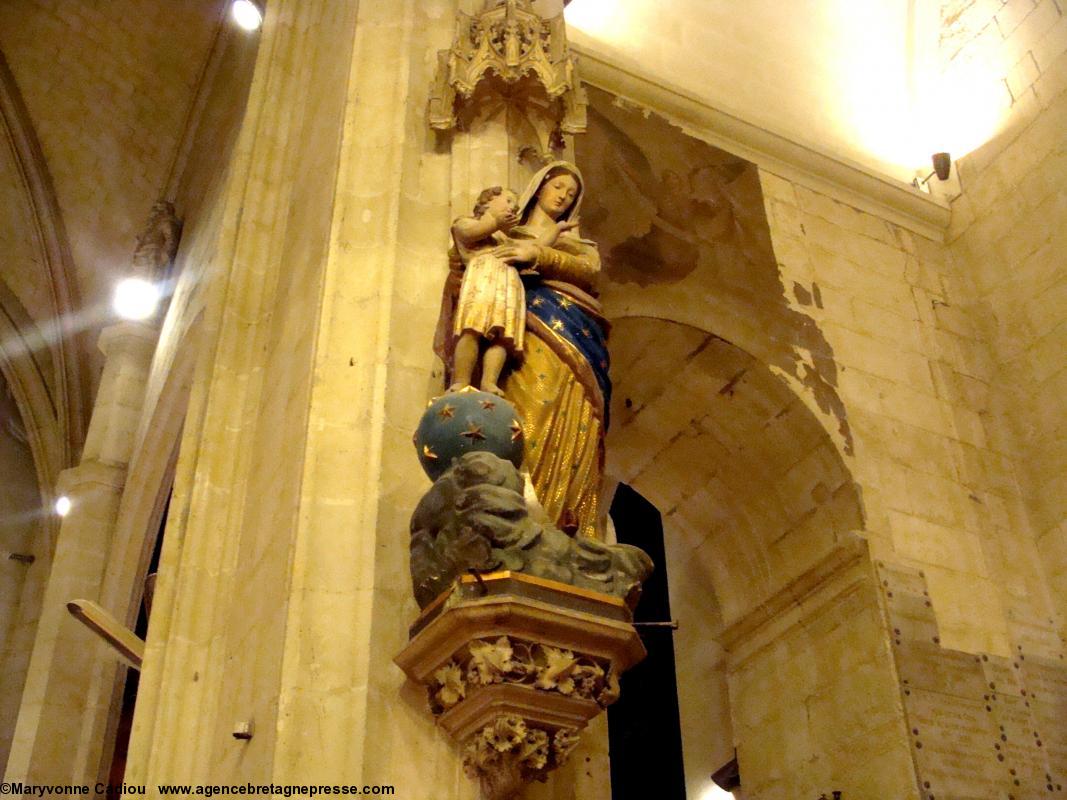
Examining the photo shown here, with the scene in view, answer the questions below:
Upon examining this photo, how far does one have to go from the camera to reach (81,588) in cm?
809

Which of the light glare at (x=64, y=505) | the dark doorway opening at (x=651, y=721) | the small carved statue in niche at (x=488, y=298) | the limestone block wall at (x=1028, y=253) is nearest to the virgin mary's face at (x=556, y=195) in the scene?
the small carved statue in niche at (x=488, y=298)

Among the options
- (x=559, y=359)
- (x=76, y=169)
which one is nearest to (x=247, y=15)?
(x=76, y=169)

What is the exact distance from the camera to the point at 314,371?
3.99 meters

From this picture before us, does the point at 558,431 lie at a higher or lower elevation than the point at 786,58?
lower

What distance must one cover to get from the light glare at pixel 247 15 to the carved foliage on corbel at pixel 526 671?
670cm

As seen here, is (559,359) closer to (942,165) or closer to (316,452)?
(316,452)

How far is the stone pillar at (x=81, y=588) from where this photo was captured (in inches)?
295

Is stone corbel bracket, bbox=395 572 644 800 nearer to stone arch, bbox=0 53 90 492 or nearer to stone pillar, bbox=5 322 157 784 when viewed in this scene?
stone pillar, bbox=5 322 157 784

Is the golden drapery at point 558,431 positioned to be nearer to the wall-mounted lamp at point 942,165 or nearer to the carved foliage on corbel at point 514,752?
the carved foliage on corbel at point 514,752

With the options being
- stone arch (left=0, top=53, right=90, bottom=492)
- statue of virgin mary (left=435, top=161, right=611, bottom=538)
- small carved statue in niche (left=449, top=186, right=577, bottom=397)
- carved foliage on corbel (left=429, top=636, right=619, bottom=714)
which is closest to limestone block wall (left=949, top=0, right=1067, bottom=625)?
statue of virgin mary (left=435, top=161, right=611, bottom=538)

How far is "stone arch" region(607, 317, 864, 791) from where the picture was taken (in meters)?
7.32

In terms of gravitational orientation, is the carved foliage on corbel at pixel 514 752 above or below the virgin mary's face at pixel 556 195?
Answer: below

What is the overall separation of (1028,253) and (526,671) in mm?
6230

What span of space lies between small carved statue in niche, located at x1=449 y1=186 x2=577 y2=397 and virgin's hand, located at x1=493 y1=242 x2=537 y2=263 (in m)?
0.01
